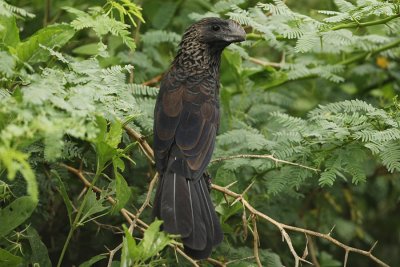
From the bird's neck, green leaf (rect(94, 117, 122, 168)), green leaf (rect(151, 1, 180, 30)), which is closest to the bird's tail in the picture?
green leaf (rect(94, 117, 122, 168))

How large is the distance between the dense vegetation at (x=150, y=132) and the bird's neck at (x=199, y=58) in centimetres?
9

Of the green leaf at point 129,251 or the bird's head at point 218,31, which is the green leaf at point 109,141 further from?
the bird's head at point 218,31

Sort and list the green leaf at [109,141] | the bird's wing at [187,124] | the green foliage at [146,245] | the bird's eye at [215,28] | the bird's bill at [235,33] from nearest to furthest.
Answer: the green foliage at [146,245]
the green leaf at [109,141]
the bird's wing at [187,124]
the bird's bill at [235,33]
the bird's eye at [215,28]

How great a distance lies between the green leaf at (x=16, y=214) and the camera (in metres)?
2.87

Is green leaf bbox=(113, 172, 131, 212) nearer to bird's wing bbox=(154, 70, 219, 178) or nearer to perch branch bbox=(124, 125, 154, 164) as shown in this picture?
perch branch bbox=(124, 125, 154, 164)

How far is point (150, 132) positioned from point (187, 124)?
230 mm

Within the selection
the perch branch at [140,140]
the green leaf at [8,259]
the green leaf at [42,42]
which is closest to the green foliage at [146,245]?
the green leaf at [8,259]

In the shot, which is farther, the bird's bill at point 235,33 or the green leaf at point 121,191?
the bird's bill at point 235,33

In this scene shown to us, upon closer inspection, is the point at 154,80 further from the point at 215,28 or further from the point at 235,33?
the point at 235,33

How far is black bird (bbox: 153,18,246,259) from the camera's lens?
119 inches

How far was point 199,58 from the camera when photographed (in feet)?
14.4

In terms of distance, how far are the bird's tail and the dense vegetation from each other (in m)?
0.09

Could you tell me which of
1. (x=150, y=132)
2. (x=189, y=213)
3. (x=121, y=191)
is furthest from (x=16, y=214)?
(x=150, y=132)

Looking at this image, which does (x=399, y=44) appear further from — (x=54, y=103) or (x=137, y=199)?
(x=54, y=103)
